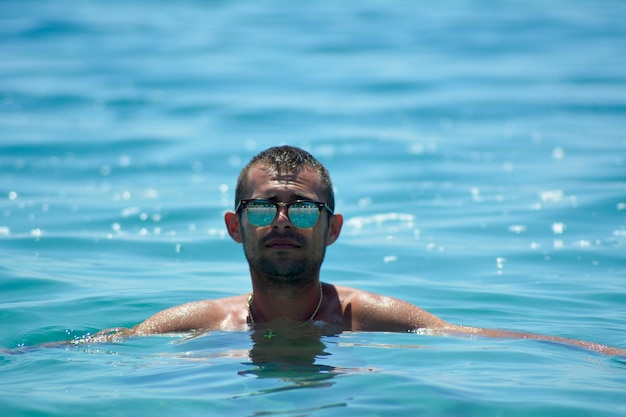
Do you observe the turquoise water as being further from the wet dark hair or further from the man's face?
the wet dark hair

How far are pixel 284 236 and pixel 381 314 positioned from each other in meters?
0.82

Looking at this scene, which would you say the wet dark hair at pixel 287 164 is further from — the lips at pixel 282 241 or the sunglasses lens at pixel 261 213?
the lips at pixel 282 241

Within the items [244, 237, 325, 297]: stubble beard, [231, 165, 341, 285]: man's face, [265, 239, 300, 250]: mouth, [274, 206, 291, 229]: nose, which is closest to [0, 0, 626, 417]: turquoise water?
[244, 237, 325, 297]: stubble beard

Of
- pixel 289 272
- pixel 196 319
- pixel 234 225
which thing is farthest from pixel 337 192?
pixel 289 272

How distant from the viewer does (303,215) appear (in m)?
5.20

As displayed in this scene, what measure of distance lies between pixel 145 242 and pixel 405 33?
→ 13837 millimetres

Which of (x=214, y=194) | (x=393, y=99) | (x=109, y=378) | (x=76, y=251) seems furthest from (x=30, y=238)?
(x=393, y=99)

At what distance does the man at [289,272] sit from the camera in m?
5.20

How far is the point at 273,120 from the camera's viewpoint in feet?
50.2

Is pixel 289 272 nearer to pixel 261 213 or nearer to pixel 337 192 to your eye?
pixel 261 213

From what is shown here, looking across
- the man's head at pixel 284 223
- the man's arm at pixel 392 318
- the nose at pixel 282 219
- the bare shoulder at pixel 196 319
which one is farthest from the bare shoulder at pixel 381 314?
the nose at pixel 282 219

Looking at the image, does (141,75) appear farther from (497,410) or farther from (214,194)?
(497,410)

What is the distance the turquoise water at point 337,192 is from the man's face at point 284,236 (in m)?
0.40

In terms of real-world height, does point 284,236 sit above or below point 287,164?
below
